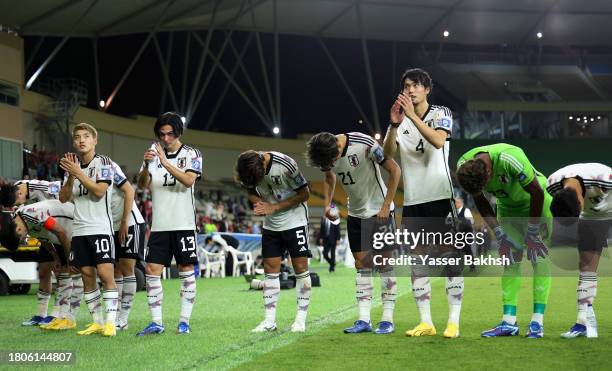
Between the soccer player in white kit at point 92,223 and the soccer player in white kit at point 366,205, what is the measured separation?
2.21 metres

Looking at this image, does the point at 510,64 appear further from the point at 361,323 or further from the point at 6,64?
the point at 361,323

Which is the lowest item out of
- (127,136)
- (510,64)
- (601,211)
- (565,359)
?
(565,359)

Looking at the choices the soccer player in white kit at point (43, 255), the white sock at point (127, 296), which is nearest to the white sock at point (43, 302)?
the soccer player in white kit at point (43, 255)

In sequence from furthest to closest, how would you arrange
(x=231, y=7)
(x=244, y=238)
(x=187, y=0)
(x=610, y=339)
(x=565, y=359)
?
(x=231, y=7) → (x=187, y=0) → (x=244, y=238) → (x=610, y=339) → (x=565, y=359)

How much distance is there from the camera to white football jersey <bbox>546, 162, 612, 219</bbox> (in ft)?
22.5

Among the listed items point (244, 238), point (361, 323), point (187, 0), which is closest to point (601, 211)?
point (361, 323)

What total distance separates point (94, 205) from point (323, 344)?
108 inches

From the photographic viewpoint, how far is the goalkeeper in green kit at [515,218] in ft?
23.2

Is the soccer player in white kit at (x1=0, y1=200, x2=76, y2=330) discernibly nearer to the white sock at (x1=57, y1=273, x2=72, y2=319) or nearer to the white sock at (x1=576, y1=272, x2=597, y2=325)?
the white sock at (x1=57, y1=273, x2=72, y2=319)

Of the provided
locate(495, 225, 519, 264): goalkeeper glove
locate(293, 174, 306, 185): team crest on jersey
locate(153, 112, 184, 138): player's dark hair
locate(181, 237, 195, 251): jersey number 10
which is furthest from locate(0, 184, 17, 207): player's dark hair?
locate(495, 225, 519, 264): goalkeeper glove

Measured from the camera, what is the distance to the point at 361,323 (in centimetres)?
802

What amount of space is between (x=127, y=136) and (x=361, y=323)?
105ft

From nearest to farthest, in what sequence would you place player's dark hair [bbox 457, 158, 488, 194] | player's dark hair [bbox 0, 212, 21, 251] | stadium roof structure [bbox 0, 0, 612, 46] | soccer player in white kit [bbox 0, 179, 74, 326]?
player's dark hair [bbox 457, 158, 488, 194], player's dark hair [bbox 0, 212, 21, 251], soccer player in white kit [bbox 0, 179, 74, 326], stadium roof structure [bbox 0, 0, 612, 46]

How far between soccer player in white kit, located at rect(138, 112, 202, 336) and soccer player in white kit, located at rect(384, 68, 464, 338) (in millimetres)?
2109
